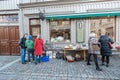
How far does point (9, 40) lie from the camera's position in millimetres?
10938

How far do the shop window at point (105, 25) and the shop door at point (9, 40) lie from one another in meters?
5.97

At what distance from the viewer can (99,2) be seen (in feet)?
29.6

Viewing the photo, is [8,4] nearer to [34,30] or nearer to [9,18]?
[9,18]

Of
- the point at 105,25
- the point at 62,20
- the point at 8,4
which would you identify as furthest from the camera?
the point at 8,4

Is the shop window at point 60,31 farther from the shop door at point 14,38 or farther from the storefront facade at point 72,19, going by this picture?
the shop door at point 14,38

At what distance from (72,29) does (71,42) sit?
92cm

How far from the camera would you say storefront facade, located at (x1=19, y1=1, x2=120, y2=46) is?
29.4ft

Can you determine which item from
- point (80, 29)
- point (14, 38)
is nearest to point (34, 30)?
point (14, 38)

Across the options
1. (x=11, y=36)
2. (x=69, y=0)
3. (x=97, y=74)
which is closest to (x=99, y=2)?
(x=69, y=0)

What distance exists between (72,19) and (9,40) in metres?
5.34

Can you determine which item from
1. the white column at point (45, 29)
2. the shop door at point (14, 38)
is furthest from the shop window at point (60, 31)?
the shop door at point (14, 38)

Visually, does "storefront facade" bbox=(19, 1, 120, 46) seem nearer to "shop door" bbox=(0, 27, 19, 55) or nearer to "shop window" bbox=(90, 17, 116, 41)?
"shop window" bbox=(90, 17, 116, 41)

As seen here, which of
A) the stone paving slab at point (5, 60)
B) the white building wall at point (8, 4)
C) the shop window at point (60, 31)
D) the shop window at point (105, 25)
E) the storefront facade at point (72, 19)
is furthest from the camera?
the white building wall at point (8, 4)

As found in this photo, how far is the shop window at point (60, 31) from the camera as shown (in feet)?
32.3
